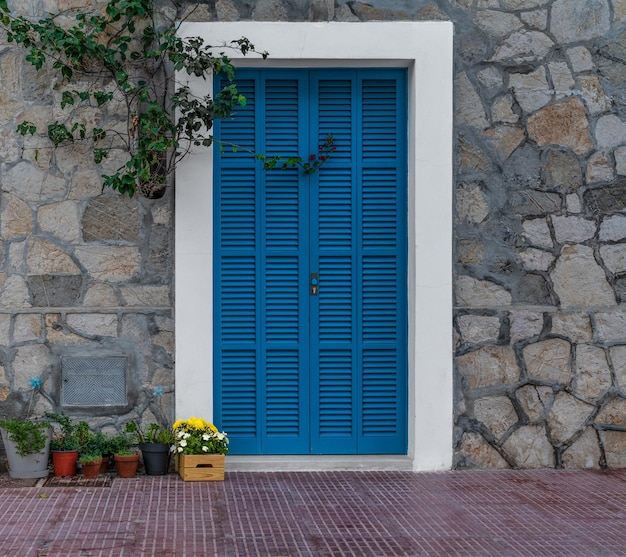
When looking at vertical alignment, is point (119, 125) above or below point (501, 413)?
above

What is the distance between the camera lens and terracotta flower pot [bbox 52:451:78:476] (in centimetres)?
754

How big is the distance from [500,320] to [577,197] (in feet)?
3.64

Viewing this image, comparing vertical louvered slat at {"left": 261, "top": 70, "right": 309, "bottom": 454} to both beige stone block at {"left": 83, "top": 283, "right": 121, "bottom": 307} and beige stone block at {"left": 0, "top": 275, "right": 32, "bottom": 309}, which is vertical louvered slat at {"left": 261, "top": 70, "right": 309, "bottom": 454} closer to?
beige stone block at {"left": 83, "top": 283, "right": 121, "bottom": 307}

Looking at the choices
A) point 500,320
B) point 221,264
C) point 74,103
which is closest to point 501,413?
point 500,320

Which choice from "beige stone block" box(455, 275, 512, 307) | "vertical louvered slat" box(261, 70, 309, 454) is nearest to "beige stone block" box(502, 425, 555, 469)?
"beige stone block" box(455, 275, 512, 307)

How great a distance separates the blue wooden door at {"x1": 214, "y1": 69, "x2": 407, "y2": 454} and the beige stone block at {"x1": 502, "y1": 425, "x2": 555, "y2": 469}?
3.35ft

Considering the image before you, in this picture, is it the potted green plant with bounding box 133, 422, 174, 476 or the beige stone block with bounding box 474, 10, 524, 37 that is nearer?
the potted green plant with bounding box 133, 422, 174, 476

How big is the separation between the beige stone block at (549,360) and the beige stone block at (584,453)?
445 mm

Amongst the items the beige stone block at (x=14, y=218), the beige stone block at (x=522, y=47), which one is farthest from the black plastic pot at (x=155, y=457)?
the beige stone block at (x=522, y=47)

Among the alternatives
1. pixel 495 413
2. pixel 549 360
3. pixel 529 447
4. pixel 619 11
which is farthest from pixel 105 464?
pixel 619 11

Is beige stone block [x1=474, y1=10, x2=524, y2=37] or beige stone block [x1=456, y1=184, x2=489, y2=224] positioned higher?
beige stone block [x1=474, y1=10, x2=524, y2=37]

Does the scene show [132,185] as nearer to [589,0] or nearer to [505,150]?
[505,150]

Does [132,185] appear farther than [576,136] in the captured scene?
No

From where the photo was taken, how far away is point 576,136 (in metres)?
8.06
